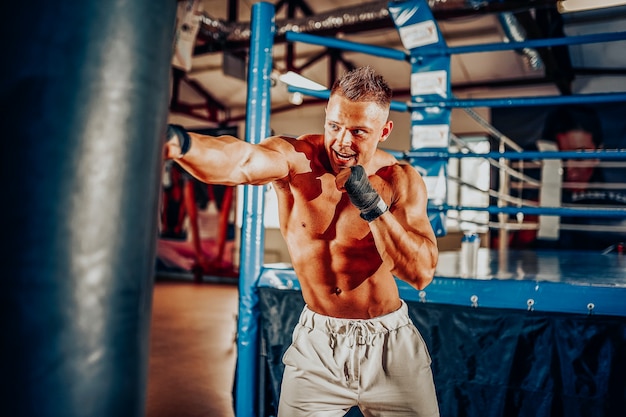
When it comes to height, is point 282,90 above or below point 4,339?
above

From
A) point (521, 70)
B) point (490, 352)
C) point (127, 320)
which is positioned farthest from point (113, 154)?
point (521, 70)

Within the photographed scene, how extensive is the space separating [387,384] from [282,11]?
797 cm

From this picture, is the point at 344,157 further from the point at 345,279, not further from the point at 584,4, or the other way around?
the point at 584,4

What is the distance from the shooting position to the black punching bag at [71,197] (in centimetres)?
46

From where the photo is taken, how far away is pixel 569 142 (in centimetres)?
718

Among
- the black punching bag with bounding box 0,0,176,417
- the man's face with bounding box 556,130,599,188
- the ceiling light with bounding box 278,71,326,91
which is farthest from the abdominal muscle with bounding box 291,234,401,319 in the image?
the man's face with bounding box 556,130,599,188

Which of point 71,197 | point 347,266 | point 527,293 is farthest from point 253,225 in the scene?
point 71,197

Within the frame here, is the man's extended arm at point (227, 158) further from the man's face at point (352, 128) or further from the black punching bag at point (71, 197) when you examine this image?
the black punching bag at point (71, 197)

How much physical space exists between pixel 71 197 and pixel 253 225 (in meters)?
1.66

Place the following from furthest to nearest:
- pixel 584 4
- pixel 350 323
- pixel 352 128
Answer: pixel 584 4 → pixel 350 323 → pixel 352 128

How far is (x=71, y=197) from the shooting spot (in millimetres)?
471

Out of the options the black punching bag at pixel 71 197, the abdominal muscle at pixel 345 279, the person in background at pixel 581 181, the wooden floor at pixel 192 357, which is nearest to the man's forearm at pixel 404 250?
the abdominal muscle at pixel 345 279

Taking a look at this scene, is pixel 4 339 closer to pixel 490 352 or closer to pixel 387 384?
pixel 387 384

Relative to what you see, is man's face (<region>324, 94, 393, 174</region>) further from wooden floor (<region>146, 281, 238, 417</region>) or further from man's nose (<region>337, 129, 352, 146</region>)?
wooden floor (<region>146, 281, 238, 417</region>)
